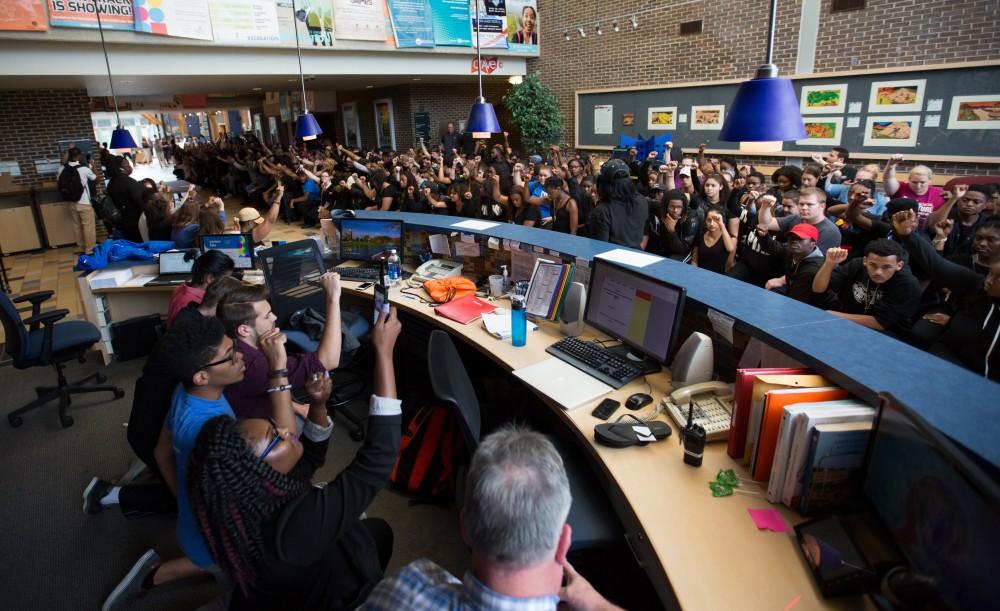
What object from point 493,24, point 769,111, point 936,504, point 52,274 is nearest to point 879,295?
point 769,111

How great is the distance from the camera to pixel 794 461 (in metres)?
1.49

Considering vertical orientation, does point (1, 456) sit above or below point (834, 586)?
below

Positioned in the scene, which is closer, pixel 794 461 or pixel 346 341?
pixel 794 461

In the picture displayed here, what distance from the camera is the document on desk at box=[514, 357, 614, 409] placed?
2164 millimetres

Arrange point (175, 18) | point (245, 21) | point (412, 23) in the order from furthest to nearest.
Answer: point (412, 23), point (245, 21), point (175, 18)

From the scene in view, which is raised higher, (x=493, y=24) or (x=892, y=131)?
(x=493, y=24)

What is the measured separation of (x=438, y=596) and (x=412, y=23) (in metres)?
10.2

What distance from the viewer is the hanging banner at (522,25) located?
1127cm

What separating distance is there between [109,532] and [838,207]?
5.53 m

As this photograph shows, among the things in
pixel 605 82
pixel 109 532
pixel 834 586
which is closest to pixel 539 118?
pixel 605 82

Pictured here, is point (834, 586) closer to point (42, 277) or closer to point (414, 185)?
point (414, 185)

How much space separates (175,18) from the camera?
7.39 meters

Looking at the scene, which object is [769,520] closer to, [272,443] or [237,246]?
[272,443]

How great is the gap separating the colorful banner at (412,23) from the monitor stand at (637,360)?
28.7ft
